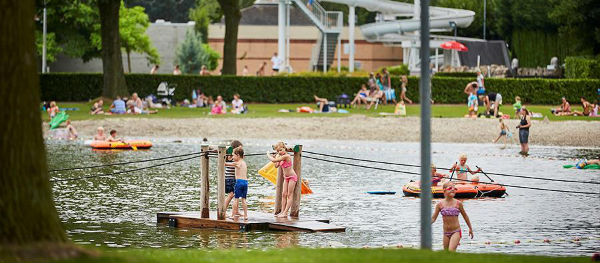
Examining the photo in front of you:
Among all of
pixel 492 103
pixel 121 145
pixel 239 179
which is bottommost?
pixel 121 145

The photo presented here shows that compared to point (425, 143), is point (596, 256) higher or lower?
lower

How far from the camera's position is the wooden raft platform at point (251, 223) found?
2089 centimetres

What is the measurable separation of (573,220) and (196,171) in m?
13.7

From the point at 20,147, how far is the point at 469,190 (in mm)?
16037

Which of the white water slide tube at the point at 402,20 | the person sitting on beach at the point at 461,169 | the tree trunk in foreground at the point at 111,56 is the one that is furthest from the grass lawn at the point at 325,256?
the white water slide tube at the point at 402,20

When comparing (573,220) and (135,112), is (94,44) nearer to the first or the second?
(135,112)

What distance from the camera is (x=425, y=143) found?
13773 mm

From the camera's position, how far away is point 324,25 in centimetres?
7762

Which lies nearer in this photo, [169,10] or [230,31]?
[230,31]

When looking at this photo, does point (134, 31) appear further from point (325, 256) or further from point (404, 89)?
point (325, 256)

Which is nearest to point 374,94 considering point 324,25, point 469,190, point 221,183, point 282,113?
point 282,113

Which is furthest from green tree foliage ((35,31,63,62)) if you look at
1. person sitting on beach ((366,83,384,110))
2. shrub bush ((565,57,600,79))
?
shrub bush ((565,57,600,79))

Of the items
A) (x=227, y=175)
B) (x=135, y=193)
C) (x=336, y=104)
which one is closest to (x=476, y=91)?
(x=336, y=104)

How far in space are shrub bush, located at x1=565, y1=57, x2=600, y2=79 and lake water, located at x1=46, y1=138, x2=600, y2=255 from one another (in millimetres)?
20080
